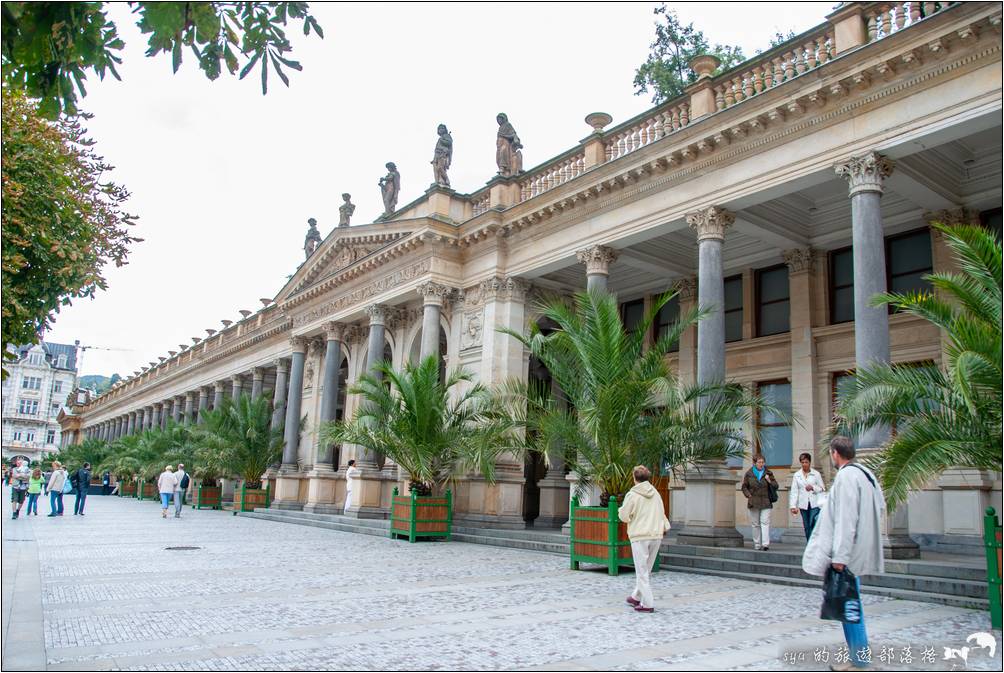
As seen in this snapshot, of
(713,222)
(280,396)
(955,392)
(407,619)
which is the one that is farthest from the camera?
(280,396)

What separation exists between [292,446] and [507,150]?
1372 centimetres

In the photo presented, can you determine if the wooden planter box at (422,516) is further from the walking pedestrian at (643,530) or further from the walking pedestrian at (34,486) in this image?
the walking pedestrian at (34,486)

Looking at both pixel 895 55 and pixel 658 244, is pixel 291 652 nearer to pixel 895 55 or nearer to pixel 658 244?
pixel 895 55

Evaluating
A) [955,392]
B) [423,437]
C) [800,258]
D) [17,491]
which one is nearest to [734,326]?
[800,258]

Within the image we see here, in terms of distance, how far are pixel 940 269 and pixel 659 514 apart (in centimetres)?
1060

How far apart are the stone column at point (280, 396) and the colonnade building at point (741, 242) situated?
3.02 m

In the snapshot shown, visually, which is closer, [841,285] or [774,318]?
[841,285]

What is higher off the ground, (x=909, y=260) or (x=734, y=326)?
(x=909, y=260)

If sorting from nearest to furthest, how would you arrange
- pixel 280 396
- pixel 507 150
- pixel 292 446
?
pixel 507 150, pixel 292 446, pixel 280 396

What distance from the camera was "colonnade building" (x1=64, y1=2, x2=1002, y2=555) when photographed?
41.6ft

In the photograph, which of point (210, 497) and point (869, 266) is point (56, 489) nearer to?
point (210, 497)

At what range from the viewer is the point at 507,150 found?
2155 cm

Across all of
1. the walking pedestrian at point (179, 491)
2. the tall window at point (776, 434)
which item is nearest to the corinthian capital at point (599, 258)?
the tall window at point (776, 434)

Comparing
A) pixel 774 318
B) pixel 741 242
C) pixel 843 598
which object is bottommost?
pixel 843 598
